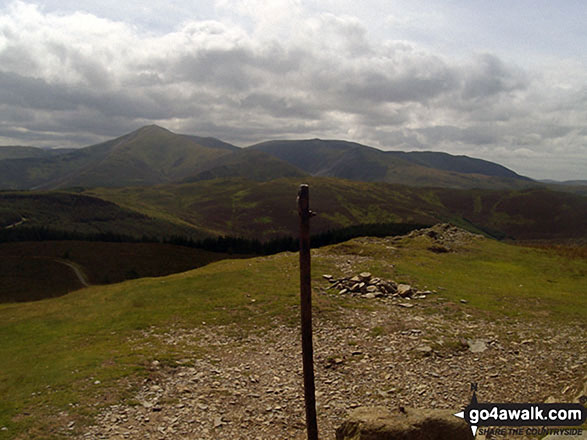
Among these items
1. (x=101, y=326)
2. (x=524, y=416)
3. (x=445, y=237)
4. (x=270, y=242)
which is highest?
(x=445, y=237)

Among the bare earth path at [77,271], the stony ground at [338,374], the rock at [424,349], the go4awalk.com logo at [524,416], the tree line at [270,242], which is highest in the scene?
the go4awalk.com logo at [524,416]

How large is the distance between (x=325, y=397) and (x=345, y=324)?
8009 mm

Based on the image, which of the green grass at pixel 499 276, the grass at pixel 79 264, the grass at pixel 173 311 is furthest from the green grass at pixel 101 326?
the grass at pixel 79 264

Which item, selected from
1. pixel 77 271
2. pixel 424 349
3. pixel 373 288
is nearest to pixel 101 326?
pixel 373 288

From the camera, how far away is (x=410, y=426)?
9695 millimetres

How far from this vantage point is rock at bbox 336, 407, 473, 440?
961 centimetres

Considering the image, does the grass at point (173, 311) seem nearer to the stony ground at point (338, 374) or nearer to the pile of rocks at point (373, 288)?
the stony ground at point (338, 374)

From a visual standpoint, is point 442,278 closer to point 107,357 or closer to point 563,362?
point 563,362

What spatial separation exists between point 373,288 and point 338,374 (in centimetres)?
1373

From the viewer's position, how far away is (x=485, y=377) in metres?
16.9

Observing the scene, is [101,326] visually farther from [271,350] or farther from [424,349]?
[424,349]

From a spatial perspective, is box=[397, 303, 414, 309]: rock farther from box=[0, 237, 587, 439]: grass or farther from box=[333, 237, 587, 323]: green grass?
box=[333, 237, 587, 323]: green grass

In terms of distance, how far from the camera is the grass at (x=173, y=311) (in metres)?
15.6

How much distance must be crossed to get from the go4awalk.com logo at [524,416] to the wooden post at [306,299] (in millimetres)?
5183
